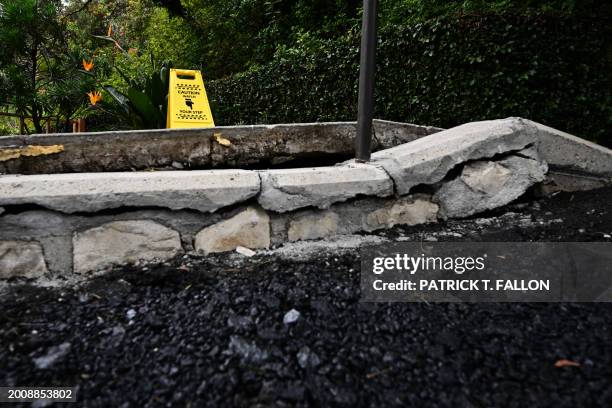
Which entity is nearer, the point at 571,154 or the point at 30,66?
the point at 571,154

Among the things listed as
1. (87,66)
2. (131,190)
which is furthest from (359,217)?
(87,66)

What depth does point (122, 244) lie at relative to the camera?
4.32 feet

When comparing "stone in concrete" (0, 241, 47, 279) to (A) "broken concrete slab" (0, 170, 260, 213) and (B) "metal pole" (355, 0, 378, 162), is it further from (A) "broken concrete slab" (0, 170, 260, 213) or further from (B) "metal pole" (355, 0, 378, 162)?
(B) "metal pole" (355, 0, 378, 162)

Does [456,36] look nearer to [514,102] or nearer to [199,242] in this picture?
[514,102]

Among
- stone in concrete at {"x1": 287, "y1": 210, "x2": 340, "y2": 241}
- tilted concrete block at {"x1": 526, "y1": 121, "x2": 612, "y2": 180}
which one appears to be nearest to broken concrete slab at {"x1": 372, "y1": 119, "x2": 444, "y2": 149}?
tilted concrete block at {"x1": 526, "y1": 121, "x2": 612, "y2": 180}

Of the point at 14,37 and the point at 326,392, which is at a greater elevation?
the point at 14,37

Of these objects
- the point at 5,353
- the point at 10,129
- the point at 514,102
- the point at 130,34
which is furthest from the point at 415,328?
the point at 10,129

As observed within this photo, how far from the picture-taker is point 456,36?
8.78 ft

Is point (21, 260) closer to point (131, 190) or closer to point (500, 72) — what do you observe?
point (131, 190)

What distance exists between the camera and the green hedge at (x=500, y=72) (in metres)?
2.45

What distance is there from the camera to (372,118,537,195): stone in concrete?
1.60m

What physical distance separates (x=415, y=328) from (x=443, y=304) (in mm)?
169

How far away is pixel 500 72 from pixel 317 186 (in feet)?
6.21

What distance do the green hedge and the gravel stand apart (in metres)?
1.97
